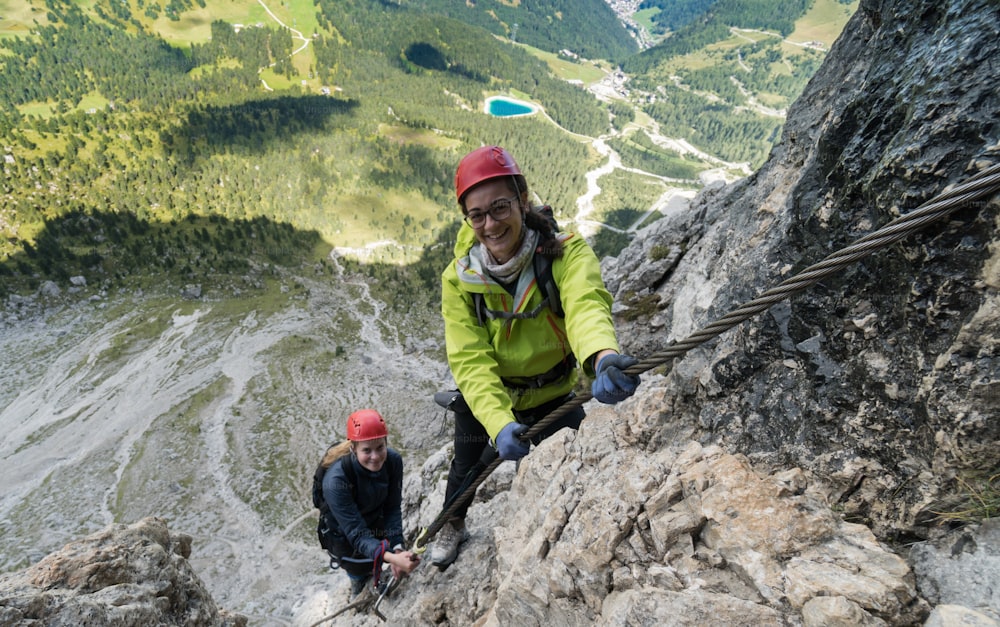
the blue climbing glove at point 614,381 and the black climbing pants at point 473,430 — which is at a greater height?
the blue climbing glove at point 614,381

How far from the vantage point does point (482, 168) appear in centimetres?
394

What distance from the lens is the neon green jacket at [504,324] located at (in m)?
3.96

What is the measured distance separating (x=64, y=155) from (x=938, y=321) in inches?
4026

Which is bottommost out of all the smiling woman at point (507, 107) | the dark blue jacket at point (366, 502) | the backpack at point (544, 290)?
the dark blue jacket at point (366, 502)

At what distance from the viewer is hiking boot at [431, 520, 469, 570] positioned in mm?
7227

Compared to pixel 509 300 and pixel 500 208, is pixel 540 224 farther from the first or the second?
pixel 509 300

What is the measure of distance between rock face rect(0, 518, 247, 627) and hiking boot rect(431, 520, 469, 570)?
3.84 m

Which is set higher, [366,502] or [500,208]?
[500,208]

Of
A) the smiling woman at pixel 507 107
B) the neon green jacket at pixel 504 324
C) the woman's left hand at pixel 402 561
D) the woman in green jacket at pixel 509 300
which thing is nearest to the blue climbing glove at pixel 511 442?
the woman in green jacket at pixel 509 300

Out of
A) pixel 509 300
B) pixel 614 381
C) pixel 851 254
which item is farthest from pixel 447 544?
pixel 851 254

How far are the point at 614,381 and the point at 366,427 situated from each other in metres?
4.89

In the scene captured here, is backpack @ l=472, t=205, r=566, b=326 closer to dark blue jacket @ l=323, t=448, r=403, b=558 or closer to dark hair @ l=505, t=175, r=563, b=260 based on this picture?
dark hair @ l=505, t=175, r=563, b=260

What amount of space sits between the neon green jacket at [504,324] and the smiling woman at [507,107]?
16815 centimetres

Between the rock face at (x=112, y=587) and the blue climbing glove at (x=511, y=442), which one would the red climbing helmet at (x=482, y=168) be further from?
the rock face at (x=112, y=587)
